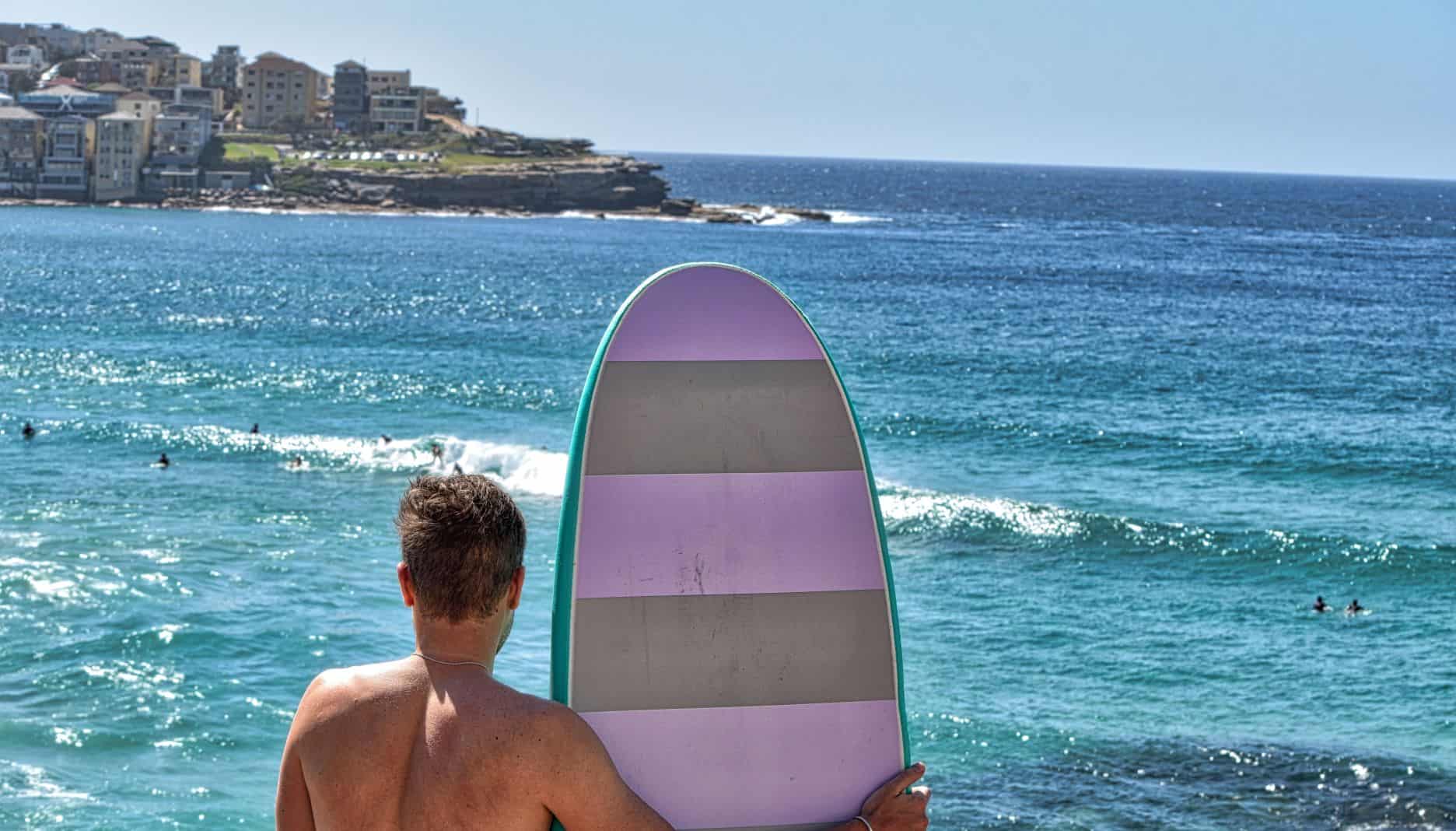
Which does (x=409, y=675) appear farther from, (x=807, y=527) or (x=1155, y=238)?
(x=1155, y=238)

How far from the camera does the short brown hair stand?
9.57 feet

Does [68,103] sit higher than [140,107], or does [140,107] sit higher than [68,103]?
[140,107]

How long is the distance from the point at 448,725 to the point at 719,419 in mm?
1375

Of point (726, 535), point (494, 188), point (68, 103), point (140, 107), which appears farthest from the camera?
point (68, 103)

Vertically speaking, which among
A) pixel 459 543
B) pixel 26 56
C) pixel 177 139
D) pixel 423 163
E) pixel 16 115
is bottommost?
pixel 459 543

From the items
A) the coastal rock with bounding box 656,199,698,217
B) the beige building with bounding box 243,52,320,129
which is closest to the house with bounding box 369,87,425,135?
the beige building with bounding box 243,52,320,129

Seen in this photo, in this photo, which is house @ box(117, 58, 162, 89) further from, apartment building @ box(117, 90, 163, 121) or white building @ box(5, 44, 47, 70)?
apartment building @ box(117, 90, 163, 121)

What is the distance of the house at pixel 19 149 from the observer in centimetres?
12231

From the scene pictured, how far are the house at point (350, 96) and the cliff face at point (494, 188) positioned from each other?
1304 inches

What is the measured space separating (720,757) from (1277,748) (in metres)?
14.6

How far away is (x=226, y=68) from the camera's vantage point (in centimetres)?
18400

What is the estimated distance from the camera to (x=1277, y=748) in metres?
16.8

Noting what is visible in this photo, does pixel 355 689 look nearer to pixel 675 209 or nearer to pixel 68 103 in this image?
pixel 675 209

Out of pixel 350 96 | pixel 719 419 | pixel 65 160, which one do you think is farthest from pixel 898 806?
pixel 350 96
